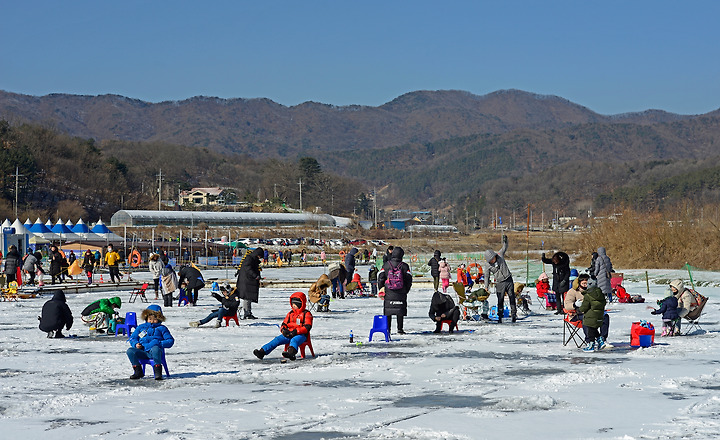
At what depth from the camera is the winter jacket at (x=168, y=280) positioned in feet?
73.2

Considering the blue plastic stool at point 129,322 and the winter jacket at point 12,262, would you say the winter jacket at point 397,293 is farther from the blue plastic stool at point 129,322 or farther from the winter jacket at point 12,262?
the winter jacket at point 12,262

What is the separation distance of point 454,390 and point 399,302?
16.6 ft

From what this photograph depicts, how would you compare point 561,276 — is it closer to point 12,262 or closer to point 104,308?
point 104,308

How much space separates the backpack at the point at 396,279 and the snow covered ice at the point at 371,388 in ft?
3.25

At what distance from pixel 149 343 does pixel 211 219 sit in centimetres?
10600

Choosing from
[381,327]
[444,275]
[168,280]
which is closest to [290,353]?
[381,327]

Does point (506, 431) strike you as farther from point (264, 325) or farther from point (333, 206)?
point (333, 206)

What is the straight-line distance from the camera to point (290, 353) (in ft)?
43.4

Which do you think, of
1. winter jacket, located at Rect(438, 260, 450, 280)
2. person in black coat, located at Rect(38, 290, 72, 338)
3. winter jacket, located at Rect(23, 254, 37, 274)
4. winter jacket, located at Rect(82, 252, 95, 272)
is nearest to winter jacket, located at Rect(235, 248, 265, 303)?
person in black coat, located at Rect(38, 290, 72, 338)

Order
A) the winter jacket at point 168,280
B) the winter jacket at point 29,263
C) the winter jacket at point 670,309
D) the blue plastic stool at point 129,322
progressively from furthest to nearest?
the winter jacket at point 29,263 < the winter jacket at point 168,280 < the blue plastic stool at point 129,322 < the winter jacket at point 670,309

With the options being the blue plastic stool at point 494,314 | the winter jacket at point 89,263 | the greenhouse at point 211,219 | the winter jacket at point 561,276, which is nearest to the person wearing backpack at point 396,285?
the blue plastic stool at point 494,314

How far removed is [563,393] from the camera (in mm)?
10367

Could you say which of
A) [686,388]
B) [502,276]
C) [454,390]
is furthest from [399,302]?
[686,388]

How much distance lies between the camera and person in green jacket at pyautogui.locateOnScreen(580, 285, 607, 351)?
14.1 meters
